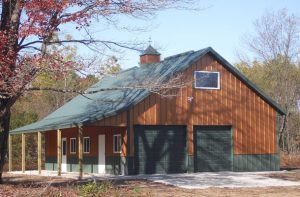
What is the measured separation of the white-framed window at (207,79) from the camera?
A: 84.8 ft

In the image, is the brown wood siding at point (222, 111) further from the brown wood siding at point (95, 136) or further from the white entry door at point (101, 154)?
the white entry door at point (101, 154)

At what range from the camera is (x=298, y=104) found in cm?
4762

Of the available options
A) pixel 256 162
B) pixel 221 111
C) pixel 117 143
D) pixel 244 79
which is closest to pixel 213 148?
pixel 221 111

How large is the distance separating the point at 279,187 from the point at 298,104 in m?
30.8

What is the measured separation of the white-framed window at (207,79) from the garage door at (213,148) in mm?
2056

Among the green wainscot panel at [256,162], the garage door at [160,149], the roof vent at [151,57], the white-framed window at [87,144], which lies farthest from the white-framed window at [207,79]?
the white-framed window at [87,144]

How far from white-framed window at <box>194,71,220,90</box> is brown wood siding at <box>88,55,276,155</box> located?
8.1 inches

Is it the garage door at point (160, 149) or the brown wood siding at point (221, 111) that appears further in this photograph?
the brown wood siding at point (221, 111)

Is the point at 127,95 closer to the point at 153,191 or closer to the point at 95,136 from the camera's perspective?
the point at 95,136

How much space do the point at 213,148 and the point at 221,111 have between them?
1.91 metres

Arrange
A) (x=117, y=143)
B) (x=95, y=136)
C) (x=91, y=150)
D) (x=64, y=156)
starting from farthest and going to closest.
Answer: (x=64, y=156) < (x=91, y=150) < (x=95, y=136) < (x=117, y=143)

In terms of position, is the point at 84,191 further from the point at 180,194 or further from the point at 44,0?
the point at 44,0

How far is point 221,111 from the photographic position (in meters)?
26.3

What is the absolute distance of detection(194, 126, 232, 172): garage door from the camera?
2592 centimetres
